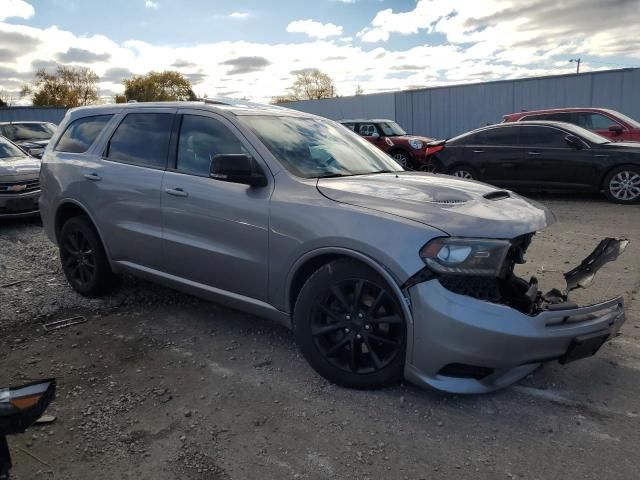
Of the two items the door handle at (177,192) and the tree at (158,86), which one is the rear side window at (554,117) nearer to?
the door handle at (177,192)

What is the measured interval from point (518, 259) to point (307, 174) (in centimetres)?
140

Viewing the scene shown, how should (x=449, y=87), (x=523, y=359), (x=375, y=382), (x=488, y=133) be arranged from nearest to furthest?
1. (x=523, y=359)
2. (x=375, y=382)
3. (x=488, y=133)
4. (x=449, y=87)

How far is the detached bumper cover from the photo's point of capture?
A: 8.66 ft

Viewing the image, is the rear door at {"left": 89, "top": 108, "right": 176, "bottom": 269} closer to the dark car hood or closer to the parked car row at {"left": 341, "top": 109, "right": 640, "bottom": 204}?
the dark car hood

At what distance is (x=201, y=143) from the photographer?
12.9 ft

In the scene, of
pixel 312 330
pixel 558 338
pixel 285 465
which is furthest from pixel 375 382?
pixel 558 338

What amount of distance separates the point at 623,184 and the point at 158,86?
7425 cm

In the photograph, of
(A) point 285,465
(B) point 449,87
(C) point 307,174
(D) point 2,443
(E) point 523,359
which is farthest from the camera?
(B) point 449,87

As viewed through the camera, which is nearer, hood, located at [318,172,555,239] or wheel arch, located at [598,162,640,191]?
hood, located at [318,172,555,239]

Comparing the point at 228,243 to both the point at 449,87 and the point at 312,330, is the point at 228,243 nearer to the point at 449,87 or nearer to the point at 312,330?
the point at 312,330

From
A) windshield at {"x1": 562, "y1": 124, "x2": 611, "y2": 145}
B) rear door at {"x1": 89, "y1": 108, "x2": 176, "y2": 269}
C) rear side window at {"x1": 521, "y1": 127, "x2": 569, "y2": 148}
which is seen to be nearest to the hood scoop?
rear door at {"x1": 89, "y1": 108, "x2": 176, "y2": 269}

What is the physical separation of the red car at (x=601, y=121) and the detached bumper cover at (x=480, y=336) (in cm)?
1004

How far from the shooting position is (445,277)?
107 inches

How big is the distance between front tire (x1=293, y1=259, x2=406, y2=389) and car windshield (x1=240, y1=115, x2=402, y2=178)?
0.80 meters
